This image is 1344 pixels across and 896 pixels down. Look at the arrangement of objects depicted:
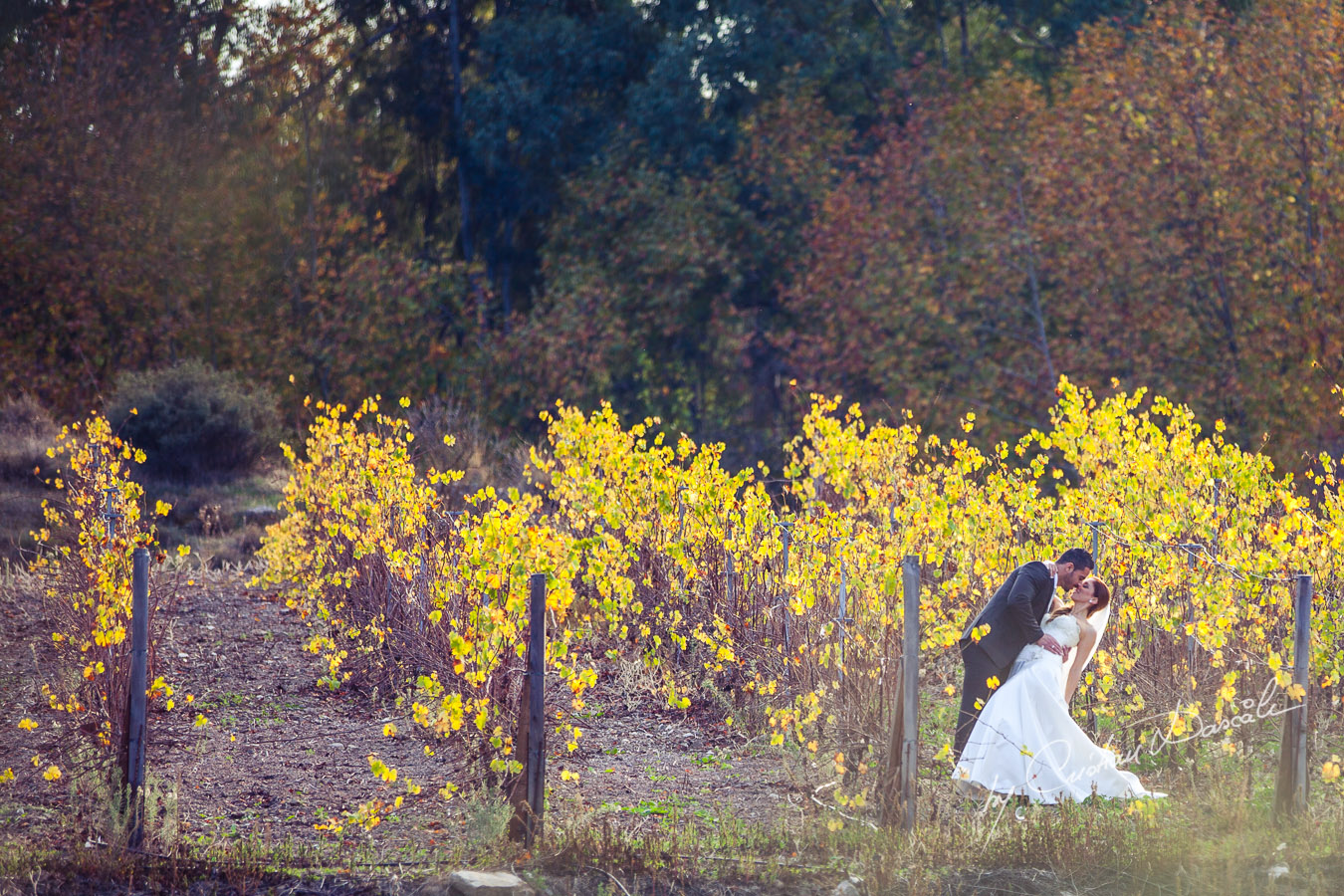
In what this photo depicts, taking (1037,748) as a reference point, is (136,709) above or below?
above

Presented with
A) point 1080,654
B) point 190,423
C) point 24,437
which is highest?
point 190,423

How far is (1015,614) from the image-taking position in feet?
18.5

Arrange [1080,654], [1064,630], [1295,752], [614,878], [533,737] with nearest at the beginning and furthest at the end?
[614,878]
[533,737]
[1295,752]
[1064,630]
[1080,654]

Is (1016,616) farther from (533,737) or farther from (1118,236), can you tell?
(1118,236)

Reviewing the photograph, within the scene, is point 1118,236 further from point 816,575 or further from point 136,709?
point 136,709

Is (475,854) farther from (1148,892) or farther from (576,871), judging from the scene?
(1148,892)

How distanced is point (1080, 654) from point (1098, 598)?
295mm

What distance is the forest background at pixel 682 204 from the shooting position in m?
15.9

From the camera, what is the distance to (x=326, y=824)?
16.8 feet

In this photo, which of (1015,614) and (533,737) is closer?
(533,737)

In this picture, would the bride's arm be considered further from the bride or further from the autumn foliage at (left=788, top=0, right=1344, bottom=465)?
the autumn foliage at (left=788, top=0, right=1344, bottom=465)

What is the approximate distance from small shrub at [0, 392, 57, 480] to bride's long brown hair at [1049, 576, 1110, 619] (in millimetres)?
11479

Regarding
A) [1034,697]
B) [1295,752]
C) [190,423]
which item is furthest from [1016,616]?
[190,423]

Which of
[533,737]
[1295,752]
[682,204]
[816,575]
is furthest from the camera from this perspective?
[682,204]
